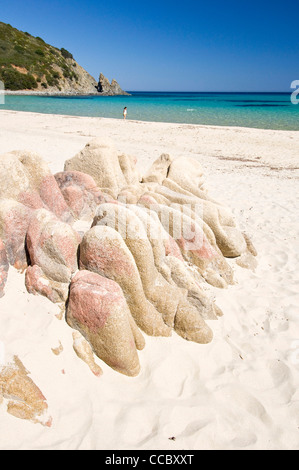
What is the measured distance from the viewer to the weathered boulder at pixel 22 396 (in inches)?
108

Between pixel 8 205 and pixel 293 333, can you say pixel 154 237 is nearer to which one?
pixel 8 205

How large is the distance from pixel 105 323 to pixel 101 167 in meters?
3.66

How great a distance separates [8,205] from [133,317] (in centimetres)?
220

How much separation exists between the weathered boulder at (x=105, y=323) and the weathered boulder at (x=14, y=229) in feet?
3.33

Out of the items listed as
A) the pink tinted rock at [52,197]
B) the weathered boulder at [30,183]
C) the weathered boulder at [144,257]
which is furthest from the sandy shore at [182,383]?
the pink tinted rock at [52,197]

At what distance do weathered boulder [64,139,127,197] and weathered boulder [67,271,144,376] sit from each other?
2938 mm

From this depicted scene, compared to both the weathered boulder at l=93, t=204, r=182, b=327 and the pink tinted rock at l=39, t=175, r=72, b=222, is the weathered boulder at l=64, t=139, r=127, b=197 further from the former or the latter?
the weathered boulder at l=93, t=204, r=182, b=327

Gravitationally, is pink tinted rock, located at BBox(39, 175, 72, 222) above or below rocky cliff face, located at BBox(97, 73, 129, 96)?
below

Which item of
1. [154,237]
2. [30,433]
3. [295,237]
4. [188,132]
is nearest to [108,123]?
[188,132]

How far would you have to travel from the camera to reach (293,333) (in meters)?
4.30

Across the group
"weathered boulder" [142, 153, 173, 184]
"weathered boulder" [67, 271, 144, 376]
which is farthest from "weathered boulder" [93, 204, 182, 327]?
"weathered boulder" [142, 153, 173, 184]

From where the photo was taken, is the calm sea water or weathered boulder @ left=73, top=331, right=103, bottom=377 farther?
the calm sea water

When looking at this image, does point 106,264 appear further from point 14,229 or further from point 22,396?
point 22,396

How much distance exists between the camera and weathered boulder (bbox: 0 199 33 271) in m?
3.89
